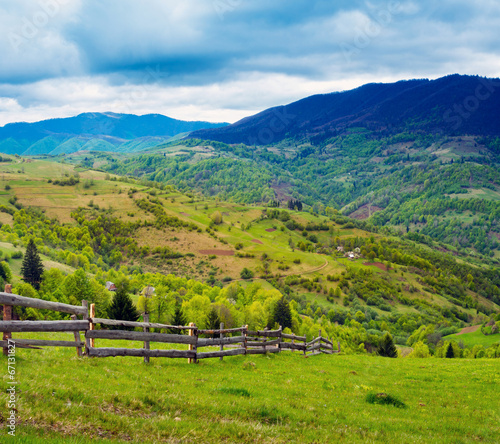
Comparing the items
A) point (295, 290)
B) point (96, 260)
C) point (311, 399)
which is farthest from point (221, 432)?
point (96, 260)

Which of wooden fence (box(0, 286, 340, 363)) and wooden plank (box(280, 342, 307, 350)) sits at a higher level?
wooden fence (box(0, 286, 340, 363))

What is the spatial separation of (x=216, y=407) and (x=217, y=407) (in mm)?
39

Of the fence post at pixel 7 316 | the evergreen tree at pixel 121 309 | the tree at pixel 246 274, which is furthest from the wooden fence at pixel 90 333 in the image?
the tree at pixel 246 274

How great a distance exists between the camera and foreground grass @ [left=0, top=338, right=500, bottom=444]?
843 cm

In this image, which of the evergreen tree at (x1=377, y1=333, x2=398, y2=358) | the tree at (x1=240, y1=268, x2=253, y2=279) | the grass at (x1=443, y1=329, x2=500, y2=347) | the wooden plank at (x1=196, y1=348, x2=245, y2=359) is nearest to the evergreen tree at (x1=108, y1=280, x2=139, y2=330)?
the wooden plank at (x1=196, y1=348, x2=245, y2=359)

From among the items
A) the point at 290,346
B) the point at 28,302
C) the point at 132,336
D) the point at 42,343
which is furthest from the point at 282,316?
the point at 28,302

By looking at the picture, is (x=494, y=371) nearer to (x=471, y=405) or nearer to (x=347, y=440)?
(x=471, y=405)

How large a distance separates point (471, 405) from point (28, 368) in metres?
17.6

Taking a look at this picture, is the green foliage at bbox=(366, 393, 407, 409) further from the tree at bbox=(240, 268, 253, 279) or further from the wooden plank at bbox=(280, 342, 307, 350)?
the tree at bbox=(240, 268, 253, 279)

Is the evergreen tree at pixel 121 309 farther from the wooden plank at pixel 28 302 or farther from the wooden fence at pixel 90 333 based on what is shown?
the wooden plank at pixel 28 302

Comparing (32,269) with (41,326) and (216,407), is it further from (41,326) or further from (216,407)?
(216,407)

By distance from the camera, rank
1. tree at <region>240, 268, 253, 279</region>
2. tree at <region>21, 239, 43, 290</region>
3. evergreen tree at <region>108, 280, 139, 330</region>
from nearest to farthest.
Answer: evergreen tree at <region>108, 280, 139, 330</region> < tree at <region>21, 239, 43, 290</region> < tree at <region>240, 268, 253, 279</region>

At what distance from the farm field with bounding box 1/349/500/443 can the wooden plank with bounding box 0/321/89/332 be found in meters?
1.00

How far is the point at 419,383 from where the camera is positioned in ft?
66.0
